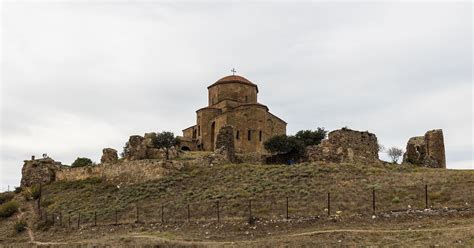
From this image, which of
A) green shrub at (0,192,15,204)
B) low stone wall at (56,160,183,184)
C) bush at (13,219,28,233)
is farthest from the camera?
green shrub at (0,192,15,204)

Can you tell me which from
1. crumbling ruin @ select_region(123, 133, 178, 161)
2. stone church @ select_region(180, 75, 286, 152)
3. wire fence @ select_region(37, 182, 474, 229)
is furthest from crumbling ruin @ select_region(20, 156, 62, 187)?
stone church @ select_region(180, 75, 286, 152)

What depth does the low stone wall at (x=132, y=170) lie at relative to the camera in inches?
1191

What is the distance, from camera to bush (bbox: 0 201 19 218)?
1176 inches

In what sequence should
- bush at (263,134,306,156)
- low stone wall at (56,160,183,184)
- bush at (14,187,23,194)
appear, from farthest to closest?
bush at (263,134,306,156)
bush at (14,187,23,194)
low stone wall at (56,160,183,184)

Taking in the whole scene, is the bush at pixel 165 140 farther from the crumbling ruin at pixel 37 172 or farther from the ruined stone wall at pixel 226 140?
the ruined stone wall at pixel 226 140

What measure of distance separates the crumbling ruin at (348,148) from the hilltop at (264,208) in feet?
9.28

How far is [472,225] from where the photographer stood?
1741 centimetres

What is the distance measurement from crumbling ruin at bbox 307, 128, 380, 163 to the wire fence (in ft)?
27.3

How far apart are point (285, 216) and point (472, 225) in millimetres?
6860

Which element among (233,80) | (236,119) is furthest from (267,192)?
(233,80)

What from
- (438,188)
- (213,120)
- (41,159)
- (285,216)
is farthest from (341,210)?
(213,120)

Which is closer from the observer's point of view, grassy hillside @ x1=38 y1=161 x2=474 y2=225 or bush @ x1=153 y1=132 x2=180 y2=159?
grassy hillside @ x1=38 y1=161 x2=474 y2=225

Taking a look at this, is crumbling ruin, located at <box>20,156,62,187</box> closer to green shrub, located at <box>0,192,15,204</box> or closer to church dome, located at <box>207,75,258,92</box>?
green shrub, located at <box>0,192,15,204</box>

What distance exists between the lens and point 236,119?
4419 cm
